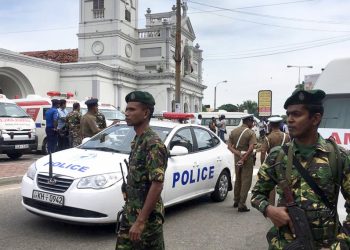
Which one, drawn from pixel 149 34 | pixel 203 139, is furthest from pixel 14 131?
pixel 149 34

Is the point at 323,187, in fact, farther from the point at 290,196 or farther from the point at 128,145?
the point at 128,145

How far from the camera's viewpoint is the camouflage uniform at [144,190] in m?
3.00

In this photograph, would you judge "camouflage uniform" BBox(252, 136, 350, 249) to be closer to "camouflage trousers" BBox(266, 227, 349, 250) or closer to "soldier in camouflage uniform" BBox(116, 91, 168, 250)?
"camouflage trousers" BBox(266, 227, 349, 250)

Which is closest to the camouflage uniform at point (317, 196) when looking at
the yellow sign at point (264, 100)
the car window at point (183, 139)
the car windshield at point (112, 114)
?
the car window at point (183, 139)

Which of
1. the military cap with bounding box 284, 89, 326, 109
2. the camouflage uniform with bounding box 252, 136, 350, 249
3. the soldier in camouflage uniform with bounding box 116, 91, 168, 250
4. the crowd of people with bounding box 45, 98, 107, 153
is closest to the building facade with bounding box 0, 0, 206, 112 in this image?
the crowd of people with bounding box 45, 98, 107, 153

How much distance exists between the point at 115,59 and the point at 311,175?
45582 mm

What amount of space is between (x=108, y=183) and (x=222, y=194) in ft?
10.9

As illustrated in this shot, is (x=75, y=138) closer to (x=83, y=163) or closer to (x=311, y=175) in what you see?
(x=83, y=163)

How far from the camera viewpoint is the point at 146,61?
51125mm

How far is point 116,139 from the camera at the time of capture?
660 centimetres

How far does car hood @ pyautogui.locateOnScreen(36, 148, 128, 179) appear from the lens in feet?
17.9

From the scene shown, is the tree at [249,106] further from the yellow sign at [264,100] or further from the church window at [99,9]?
the yellow sign at [264,100]

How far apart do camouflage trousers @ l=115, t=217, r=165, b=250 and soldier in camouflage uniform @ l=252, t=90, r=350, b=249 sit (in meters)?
0.83

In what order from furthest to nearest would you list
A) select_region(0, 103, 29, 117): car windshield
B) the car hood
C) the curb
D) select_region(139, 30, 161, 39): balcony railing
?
select_region(139, 30, 161, 39): balcony railing, select_region(0, 103, 29, 117): car windshield, the curb, the car hood
